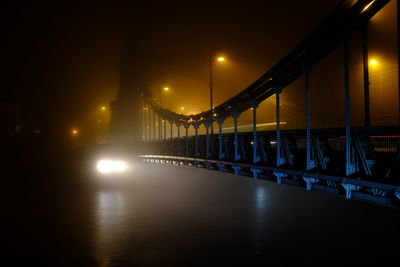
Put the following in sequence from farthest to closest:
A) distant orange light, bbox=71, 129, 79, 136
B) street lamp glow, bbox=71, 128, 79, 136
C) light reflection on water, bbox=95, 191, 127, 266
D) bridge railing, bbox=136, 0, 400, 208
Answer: distant orange light, bbox=71, 129, 79, 136, street lamp glow, bbox=71, 128, 79, 136, bridge railing, bbox=136, 0, 400, 208, light reflection on water, bbox=95, 191, 127, 266

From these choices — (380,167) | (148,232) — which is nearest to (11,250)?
(148,232)

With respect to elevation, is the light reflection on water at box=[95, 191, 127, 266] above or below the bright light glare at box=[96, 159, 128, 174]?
below

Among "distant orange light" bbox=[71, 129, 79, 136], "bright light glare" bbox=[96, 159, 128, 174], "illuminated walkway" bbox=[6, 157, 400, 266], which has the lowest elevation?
"illuminated walkway" bbox=[6, 157, 400, 266]

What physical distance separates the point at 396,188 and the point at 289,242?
215cm

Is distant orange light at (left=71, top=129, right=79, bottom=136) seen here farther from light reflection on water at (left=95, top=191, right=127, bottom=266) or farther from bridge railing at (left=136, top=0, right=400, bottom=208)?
light reflection on water at (left=95, top=191, right=127, bottom=266)

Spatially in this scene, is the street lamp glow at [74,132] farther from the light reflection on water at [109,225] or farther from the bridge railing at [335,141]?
the light reflection on water at [109,225]

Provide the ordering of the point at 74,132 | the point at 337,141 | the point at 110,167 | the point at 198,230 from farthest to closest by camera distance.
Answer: the point at 74,132 → the point at 110,167 → the point at 337,141 → the point at 198,230

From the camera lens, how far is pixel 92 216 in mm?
12398

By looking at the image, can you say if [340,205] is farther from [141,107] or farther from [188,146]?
[141,107]

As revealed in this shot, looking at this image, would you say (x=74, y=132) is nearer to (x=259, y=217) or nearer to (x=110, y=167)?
(x=110, y=167)

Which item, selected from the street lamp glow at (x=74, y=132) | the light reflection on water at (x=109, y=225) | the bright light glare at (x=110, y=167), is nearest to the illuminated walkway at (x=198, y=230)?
the light reflection on water at (x=109, y=225)

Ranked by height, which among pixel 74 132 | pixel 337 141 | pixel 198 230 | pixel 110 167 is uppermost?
pixel 74 132

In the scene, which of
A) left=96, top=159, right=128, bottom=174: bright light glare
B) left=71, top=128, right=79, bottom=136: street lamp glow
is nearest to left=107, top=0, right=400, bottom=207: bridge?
left=96, top=159, right=128, bottom=174: bright light glare

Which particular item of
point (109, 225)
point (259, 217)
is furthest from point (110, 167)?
point (109, 225)
